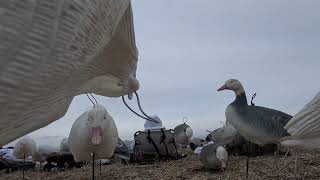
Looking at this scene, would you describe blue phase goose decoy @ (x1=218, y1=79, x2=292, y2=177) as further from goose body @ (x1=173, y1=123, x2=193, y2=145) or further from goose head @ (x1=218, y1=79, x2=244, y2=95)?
goose body @ (x1=173, y1=123, x2=193, y2=145)

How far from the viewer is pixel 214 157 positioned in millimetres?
4914

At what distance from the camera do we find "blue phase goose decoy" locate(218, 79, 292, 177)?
4121 millimetres

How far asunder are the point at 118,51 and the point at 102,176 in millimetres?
4927

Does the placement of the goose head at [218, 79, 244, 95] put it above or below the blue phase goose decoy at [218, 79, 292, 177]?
above

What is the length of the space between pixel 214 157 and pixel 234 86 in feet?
3.08

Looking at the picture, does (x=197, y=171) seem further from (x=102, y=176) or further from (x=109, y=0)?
(x=109, y=0)

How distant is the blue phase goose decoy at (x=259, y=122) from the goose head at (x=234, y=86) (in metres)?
0.48

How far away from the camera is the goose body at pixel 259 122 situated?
162 inches

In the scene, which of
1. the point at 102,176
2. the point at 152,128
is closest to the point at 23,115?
the point at 102,176

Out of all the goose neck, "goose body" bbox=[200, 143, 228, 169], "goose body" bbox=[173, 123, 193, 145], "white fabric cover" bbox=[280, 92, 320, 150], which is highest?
the goose neck

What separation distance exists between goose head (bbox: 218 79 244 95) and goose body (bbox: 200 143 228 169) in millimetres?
650

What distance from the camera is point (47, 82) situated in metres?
0.42

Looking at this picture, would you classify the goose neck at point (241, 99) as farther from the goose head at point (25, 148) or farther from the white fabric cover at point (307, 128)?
the goose head at point (25, 148)

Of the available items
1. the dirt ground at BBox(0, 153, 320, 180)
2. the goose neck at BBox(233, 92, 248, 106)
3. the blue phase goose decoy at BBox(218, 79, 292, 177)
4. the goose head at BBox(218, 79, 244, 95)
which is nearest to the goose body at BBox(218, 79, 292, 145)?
the blue phase goose decoy at BBox(218, 79, 292, 177)
